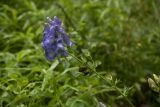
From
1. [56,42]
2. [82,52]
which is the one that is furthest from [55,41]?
[82,52]

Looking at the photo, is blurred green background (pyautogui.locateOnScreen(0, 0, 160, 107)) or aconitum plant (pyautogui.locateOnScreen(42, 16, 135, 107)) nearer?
aconitum plant (pyautogui.locateOnScreen(42, 16, 135, 107))

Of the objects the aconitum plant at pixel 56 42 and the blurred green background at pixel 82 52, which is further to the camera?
the blurred green background at pixel 82 52

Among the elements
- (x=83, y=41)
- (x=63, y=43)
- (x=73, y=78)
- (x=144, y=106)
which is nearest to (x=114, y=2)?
(x=83, y=41)

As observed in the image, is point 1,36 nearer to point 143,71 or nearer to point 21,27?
point 21,27

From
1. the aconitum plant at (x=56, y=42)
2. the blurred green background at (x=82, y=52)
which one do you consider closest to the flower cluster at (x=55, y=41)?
the aconitum plant at (x=56, y=42)

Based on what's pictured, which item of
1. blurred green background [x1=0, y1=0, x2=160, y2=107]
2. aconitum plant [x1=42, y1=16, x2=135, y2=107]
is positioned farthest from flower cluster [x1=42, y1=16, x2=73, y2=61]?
blurred green background [x1=0, y1=0, x2=160, y2=107]

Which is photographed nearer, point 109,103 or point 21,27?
point 109,103

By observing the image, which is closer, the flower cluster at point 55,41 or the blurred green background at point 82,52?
the flower cluster at point 55,41

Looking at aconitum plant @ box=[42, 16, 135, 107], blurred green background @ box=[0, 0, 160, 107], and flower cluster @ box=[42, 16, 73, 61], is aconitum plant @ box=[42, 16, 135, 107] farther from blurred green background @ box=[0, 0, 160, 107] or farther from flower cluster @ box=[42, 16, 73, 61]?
blurred green background @ box=[0, 0, 160, 107]

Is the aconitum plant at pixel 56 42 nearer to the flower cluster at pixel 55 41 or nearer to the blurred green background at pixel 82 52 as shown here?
the flower cluster at pixel 55 41
